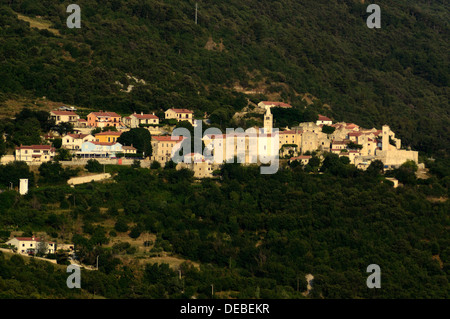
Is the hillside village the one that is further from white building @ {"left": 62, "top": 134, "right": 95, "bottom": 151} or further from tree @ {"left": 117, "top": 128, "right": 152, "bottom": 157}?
tree @ {"left": 117, "top": 128, "right": 152, "bottom": 157}

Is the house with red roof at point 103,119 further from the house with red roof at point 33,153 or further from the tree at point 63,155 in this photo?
the house with red roof at point 33,153

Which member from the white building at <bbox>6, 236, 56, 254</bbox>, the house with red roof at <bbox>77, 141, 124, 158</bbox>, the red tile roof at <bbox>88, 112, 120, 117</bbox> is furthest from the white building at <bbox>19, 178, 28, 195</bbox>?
the red tile roof at <bbox>88, 112, 120, 117</bbox>

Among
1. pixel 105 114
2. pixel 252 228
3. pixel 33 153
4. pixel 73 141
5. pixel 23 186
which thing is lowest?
pixel 252 228

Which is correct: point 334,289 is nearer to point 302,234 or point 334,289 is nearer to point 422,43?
point 302,234

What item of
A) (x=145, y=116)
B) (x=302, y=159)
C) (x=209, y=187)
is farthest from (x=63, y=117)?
(x=302, y=159)

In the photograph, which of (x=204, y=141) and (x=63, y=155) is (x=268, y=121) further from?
(x=63, y=155)

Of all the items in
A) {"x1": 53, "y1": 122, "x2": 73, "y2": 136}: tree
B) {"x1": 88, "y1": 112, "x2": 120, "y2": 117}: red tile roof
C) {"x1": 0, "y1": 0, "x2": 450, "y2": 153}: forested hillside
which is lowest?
{"x1": 53, "y1": 122, "x2": 73, "y2": 136}: tree
